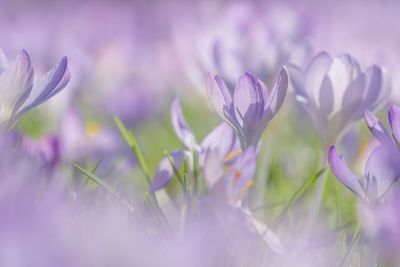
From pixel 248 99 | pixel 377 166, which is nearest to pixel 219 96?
pixel 248 99

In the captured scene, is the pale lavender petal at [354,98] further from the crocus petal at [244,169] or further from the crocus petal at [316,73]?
the crocus petal at [244,169]

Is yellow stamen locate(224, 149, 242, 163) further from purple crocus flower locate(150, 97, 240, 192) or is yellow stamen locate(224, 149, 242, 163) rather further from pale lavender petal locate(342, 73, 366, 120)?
pale lavender petal locate(342, 73, 366, 120)

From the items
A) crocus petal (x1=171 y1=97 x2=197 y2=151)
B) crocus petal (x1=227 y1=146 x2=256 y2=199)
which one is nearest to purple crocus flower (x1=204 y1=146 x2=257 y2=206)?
crocus petal (x1=227 y1=146 x2=256 y2=199)

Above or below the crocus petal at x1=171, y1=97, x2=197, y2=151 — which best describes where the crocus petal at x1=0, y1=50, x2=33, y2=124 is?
above

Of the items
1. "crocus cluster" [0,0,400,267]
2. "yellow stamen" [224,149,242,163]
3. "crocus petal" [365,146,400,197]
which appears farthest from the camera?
"yellow stamen" [224,149,242,163]

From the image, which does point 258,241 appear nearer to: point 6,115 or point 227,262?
point 227,262

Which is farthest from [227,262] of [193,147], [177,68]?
[177,68]
